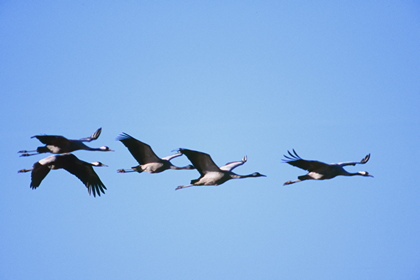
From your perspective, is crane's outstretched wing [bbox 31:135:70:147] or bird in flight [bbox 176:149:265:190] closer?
bird in flight [bbox 176:149:265:190]

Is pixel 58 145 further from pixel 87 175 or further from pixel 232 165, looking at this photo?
pixel 232 165

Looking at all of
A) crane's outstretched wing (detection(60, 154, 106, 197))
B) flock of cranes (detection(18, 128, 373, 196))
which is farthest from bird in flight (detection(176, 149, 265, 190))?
crane's outstretched wing (detection(60, 154, 106, 197))

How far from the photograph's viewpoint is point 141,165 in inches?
1033

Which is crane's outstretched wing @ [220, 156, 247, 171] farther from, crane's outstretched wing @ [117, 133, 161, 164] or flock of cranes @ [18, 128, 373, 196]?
crane's outstretched wing @ [117, 133, 161, 164]

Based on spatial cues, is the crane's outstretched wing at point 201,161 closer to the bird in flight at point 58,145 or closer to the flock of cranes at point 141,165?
the flock of cranes at point 141,165

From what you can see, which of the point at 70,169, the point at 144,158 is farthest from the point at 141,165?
the point at 70,169

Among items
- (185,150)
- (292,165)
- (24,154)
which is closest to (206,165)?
(185,150)

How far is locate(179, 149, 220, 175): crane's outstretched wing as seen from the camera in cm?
2378

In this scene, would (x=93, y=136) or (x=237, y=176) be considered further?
(x=93, y=136)

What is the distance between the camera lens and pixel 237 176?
2517 centimetres

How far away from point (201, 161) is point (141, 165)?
2866 millimetres

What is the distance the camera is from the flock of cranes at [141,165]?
971 inches

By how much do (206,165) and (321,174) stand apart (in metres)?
3.67

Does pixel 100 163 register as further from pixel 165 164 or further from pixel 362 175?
pixel 362 175
